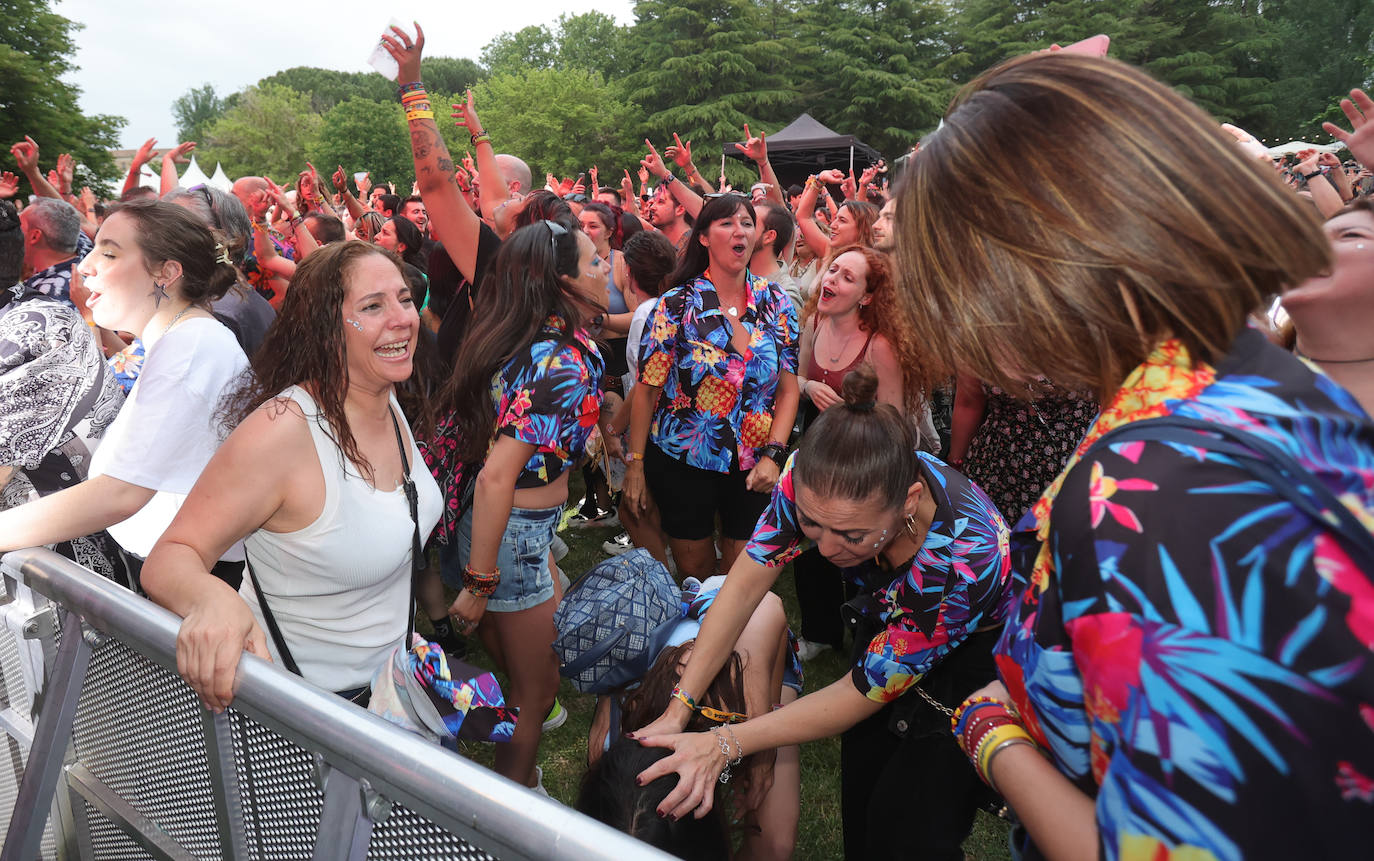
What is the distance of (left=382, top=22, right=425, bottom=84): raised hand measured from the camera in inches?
128

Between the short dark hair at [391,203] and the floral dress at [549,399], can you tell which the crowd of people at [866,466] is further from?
the short dark hair at [391,203]

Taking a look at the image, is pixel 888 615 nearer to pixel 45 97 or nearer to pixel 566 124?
pixel 45 97

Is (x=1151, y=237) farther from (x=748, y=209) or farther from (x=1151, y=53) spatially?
(x=1151, y=53)

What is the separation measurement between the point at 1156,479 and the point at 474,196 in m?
10.5

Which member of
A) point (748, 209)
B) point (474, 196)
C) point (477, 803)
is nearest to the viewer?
point (477, 803)

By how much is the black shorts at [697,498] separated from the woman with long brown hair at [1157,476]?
9.50ft

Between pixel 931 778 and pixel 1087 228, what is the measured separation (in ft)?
5.87

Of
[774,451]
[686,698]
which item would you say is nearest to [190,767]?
[686,698]

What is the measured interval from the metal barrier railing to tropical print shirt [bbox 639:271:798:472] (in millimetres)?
2521

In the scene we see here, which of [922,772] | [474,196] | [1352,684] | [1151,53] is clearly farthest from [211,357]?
[1151,53]

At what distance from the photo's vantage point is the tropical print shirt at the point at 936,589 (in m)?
2.03

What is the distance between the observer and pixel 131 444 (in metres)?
2.18

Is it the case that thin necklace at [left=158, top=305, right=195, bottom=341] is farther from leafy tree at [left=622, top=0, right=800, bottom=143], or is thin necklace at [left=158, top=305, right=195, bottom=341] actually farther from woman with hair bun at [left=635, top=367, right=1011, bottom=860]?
leafy tree at [left=622, top=0, right=800, bottom=143]

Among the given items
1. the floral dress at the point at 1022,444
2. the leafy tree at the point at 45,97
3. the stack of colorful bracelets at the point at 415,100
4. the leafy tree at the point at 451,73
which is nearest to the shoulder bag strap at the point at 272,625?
the stack of colorful bracelets at the point at 415,100
